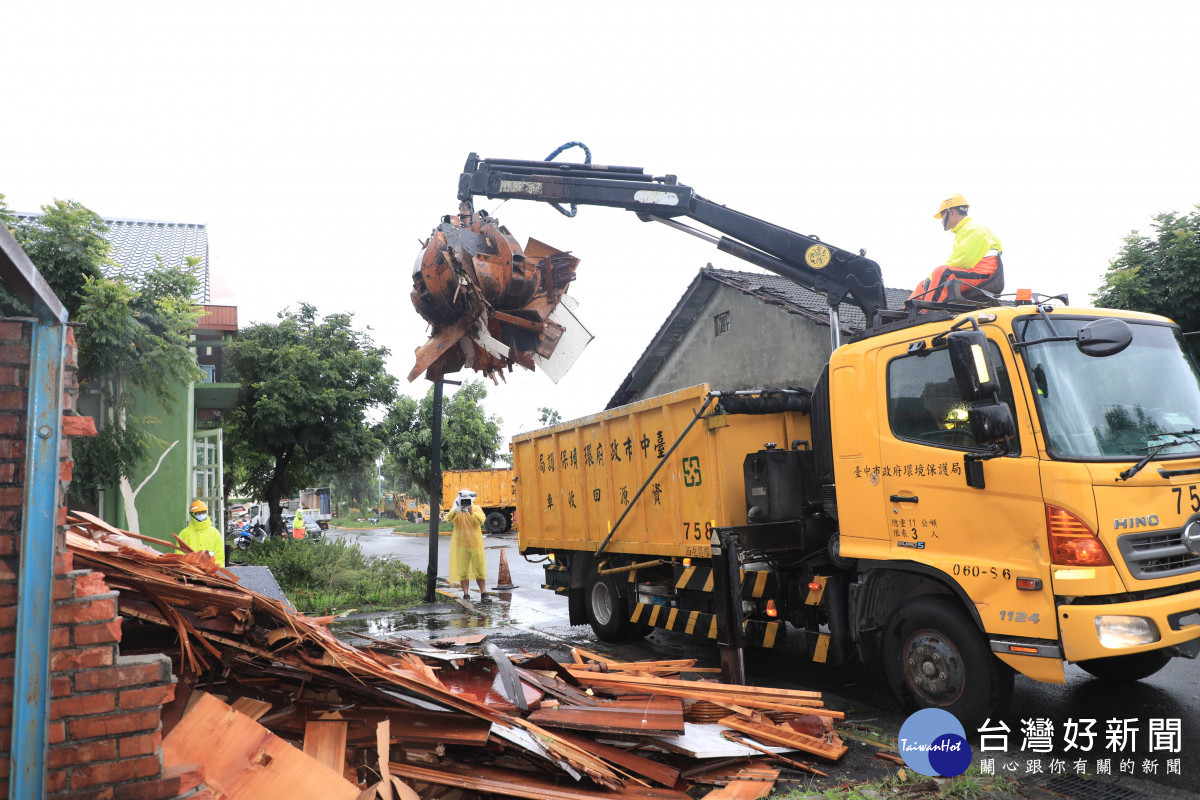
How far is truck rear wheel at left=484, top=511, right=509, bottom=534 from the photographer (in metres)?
31.3

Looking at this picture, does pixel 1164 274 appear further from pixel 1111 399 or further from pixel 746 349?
pixel 1111 399

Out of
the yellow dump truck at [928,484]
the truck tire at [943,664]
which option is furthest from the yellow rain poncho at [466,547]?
the truck tire at [943,664]

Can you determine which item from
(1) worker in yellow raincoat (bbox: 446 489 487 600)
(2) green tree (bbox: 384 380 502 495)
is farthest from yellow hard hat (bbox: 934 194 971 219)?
(2) green tree (bbox: 384 380 502 495)

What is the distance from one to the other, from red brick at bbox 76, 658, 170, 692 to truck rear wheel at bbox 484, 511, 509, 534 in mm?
29128

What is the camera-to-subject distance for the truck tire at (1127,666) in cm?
512

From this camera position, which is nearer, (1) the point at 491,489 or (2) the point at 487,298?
(2) the point at 487,298

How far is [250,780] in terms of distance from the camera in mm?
2850

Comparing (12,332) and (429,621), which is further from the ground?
(12,332)

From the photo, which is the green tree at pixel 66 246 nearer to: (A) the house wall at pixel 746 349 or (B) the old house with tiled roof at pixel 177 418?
(B) the old house with tiled roof at pixel 177 418

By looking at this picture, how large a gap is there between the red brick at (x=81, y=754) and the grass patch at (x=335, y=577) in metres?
8.61

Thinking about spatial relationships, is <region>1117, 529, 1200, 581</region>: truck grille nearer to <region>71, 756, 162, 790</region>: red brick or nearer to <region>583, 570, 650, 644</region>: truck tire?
<region>71, 756, 162, 790</region>: red brick

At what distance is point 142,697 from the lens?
2490mm

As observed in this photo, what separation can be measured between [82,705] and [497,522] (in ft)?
96.3

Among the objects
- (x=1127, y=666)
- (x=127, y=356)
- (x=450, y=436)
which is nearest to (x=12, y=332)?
(x=1127, y=666)
